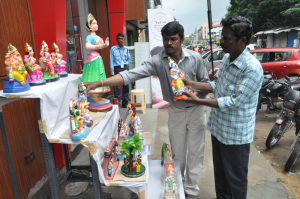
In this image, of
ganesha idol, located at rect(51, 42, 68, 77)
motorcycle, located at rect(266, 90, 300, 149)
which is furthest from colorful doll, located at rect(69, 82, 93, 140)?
motorcycle, located at rect(266, 90, 300, 149)

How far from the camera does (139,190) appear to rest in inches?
→ 69.4

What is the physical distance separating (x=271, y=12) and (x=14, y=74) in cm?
2345

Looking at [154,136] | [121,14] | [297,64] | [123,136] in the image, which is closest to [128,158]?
[123,136]

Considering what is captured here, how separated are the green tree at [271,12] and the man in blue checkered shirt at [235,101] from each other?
1932 centimetres

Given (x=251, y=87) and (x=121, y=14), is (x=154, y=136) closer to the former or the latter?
(x=251, y=87)

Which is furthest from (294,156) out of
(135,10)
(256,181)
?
(135,10)

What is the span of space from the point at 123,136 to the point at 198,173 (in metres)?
0.94

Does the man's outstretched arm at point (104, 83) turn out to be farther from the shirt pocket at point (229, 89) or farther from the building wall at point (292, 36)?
the building wall at point (292, 36)

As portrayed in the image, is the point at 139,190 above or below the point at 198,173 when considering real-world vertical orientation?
above

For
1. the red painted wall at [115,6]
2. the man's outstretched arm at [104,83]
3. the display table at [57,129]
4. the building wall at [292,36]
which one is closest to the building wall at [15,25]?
the display table at [57,129]

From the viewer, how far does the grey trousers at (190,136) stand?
2223 millimetres

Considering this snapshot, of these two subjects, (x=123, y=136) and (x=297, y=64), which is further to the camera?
(x=297, y=64)

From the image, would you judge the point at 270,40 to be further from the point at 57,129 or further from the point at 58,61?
the point at 57,129

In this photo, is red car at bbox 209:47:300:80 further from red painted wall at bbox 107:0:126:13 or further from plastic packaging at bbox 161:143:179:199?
plastic packaging at bbox 161:143:179:199
